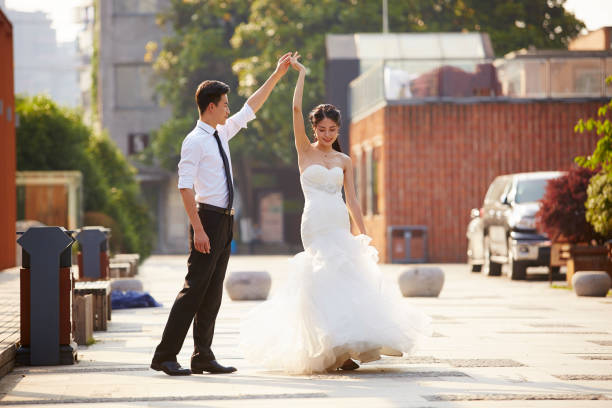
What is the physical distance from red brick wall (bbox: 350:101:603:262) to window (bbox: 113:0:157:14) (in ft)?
97.6

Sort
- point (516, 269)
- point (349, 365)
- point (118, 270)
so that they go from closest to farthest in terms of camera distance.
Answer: point (349, 365), point (118, 270), point (516, 269)

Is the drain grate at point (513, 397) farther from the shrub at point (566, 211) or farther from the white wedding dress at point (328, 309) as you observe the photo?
the shrub at point (566, 211)

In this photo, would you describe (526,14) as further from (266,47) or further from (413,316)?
(413,316)

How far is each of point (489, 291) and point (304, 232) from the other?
11487mm

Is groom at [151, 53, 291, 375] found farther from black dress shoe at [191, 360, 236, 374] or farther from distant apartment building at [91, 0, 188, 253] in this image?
distant apartment building at [91, 0, 188, 253]

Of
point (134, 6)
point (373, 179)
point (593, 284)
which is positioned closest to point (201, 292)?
point (593, 284)

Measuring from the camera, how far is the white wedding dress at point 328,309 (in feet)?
29.3

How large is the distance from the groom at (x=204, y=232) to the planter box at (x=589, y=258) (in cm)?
1224

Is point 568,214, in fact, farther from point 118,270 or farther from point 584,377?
point 584,377

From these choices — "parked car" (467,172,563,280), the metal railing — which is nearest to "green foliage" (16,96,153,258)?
the metal railing

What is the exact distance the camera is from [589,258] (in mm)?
20484

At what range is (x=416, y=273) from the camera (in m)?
19.1

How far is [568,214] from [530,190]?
8.84ft

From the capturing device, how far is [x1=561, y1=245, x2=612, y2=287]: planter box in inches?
805
